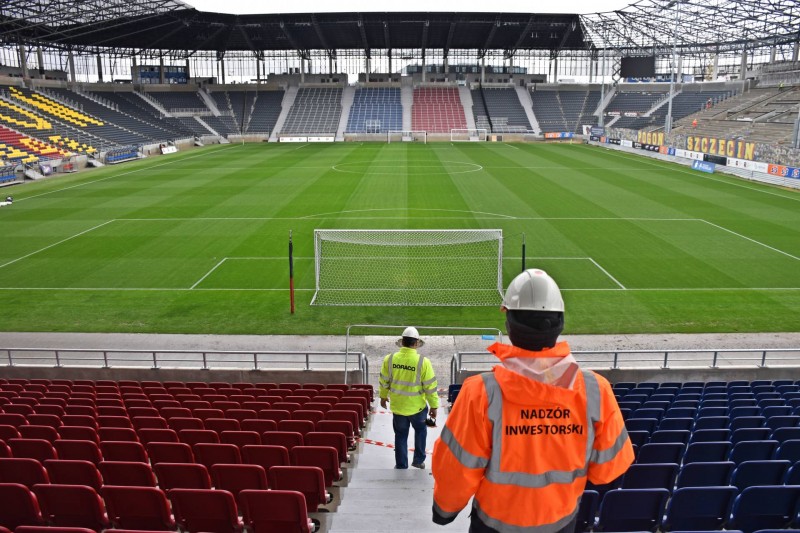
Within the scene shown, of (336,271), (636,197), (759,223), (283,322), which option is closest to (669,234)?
(759,223)

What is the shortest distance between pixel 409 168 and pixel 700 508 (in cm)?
5364

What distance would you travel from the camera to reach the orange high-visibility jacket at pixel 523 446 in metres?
3.06

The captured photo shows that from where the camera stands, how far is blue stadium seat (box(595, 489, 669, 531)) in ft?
20.1

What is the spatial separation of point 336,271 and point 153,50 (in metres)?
96.7

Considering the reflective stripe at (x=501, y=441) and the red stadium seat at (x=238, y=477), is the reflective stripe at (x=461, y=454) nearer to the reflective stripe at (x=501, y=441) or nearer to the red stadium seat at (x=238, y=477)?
the reflective stripe at (x=501, y=441)

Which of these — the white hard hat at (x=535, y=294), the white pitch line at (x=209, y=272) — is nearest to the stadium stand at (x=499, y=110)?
the white pitch line at (x=209, y=272)

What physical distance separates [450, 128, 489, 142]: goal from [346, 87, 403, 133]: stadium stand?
861 centimetres

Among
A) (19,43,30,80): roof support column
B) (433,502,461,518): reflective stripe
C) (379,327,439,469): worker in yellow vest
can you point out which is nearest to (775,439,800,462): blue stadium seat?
(379,327,439,469): worker in yellow vest

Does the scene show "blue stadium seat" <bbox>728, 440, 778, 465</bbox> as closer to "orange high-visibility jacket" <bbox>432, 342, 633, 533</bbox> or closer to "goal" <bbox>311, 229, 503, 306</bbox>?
"orange high-visibility jacket" <bbox>432, 342, 633, 533</bbox>

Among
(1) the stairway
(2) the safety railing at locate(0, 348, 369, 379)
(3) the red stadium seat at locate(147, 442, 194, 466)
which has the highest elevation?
(3) the red stadium seat at locate(147, 442, 194, 466)

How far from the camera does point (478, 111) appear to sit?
106812 mm

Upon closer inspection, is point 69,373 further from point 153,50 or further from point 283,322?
point 153,50

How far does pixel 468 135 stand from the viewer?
99.3 m

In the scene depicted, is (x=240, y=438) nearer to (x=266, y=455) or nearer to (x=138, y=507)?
(x=266, y=455)
